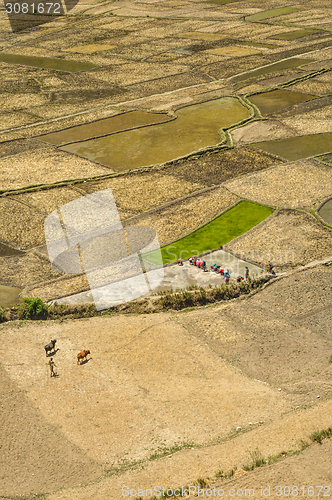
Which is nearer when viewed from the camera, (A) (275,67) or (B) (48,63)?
(A) (275,67)

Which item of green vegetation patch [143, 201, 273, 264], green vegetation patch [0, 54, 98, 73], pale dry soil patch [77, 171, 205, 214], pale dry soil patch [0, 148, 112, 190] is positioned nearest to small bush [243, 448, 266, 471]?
green vegetation patch [143, 201, 273, 264]

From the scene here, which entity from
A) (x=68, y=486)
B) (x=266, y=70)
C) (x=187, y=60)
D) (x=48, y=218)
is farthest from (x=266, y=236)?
(x=187, y=60)

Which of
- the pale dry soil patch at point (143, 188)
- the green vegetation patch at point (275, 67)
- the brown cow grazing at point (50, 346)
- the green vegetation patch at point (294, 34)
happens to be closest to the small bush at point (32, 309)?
the brown cow grazing at point (50, 346)

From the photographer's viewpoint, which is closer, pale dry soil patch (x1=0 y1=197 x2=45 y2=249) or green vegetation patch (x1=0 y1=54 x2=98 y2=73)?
pale dry soil patch (x1=0 y1=197 x2=45 y2=249)

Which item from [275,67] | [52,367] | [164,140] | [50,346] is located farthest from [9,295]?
[275,67]

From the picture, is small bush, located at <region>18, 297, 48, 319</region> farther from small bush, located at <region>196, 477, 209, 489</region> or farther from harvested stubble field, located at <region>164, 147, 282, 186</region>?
harvested stubble field, located at <region>164, 147, 282, 186</region>

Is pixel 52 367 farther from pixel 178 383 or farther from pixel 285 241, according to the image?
pixel 285 241

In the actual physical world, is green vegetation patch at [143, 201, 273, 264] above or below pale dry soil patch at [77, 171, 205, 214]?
below

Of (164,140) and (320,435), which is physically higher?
(164,140)
